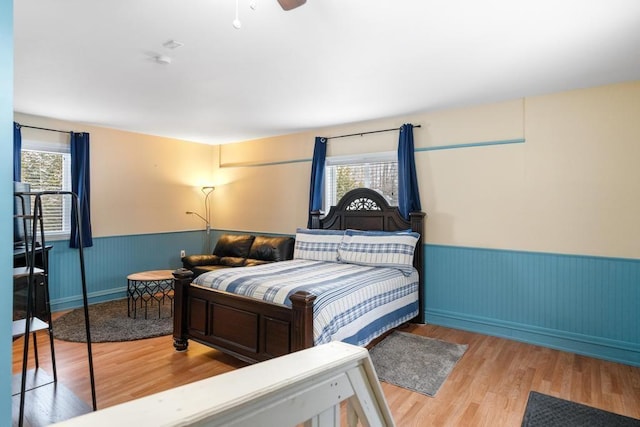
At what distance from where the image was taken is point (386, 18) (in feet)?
6.98

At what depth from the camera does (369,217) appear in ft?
14.4

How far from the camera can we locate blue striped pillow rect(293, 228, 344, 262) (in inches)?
165

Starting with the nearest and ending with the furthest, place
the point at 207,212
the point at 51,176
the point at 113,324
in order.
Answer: the point at 113,324 < the point at 51,176 < the point at 207,212

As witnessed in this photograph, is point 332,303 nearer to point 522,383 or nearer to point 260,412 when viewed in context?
point 522,383

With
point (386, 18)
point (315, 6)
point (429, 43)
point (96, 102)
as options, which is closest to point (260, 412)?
point (315, 6)

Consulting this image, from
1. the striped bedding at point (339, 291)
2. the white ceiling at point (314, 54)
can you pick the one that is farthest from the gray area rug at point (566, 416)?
the white ceiling at point (314, 54)

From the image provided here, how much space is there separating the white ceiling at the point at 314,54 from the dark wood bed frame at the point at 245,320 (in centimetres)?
157

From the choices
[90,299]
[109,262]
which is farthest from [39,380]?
[109,262]

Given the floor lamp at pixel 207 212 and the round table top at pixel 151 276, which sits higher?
the floor lamp at pixel 207 212

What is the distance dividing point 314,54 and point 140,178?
3.80 m

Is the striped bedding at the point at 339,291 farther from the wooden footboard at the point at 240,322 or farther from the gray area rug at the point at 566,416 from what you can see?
the gray area rug at the point at 566,416

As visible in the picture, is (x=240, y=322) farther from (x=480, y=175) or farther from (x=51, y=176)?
(x=51, y=176)

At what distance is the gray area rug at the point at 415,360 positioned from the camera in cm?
271

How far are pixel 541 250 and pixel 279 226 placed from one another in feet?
11.1
